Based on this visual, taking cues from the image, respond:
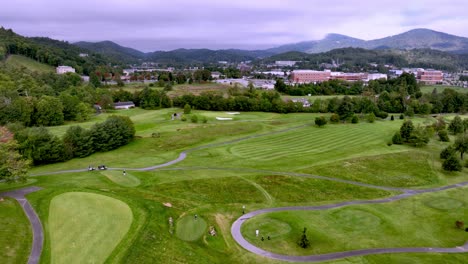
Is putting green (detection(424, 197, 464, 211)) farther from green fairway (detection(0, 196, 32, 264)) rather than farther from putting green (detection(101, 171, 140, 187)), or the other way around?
green fairway (detection(0, 196, 32, 264))

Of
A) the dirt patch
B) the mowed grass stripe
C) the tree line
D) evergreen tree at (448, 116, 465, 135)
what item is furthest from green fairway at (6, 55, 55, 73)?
evergreen tree at (448, 116, 465, 135)

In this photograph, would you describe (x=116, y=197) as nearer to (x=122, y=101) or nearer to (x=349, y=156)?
(x=349, y=156)

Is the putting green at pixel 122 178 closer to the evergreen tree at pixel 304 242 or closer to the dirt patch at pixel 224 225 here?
the dirt patch at pixel 224 225

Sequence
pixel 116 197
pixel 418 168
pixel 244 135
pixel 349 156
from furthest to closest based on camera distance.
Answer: pixel 244 135 → pixel 349 156 → pixel 418 168 → pixel 116 197

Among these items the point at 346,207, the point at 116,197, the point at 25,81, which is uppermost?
the point at 25,81

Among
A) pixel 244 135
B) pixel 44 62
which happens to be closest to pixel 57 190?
pixel 244 135

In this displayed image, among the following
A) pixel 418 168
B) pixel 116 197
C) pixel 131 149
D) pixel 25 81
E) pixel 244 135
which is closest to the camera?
pixel 116 197
